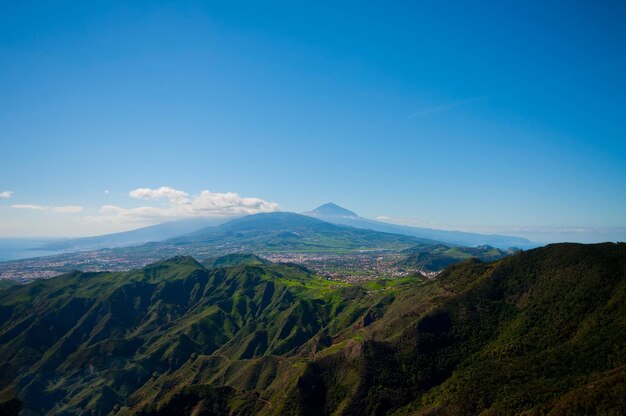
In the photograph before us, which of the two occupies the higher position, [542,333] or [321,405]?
[542,333]

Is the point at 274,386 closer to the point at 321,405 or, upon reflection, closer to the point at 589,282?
the point at 321,405

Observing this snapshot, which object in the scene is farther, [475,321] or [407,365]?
[475,321]

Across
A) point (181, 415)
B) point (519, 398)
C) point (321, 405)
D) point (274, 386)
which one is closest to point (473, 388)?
point (519, 398)

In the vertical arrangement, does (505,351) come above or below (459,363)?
above

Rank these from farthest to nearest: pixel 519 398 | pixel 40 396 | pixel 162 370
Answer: pixel 162 370
pixel 40 396
pixel 519 398

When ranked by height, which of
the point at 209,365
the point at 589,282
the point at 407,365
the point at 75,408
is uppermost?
the point at 589,282

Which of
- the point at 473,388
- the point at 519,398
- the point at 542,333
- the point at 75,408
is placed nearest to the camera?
the point at 519,398

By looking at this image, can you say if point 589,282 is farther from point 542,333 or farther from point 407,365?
point 407,365

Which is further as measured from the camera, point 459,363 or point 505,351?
point 459,363

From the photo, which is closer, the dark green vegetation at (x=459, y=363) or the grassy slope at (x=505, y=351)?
the grassy slope at (x=505, y=351)

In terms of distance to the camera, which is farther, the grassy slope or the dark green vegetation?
the dark green vegetation
